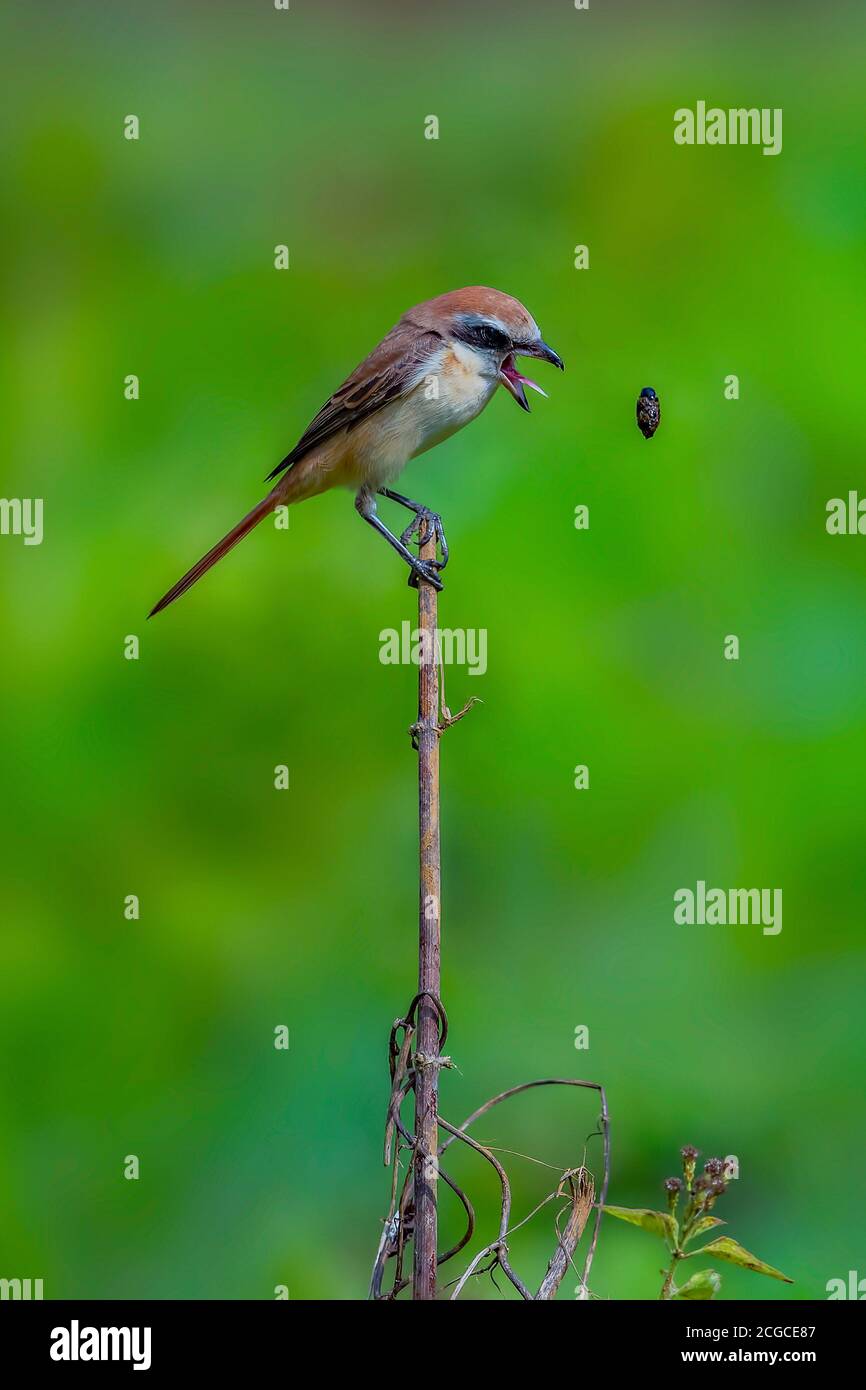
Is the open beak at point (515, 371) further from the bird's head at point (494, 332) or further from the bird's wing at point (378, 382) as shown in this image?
the bird's wing at point (378, 382)

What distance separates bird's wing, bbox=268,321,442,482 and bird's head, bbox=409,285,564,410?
0.06 meters

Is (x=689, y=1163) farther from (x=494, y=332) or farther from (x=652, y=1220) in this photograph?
(x=494, y=332)

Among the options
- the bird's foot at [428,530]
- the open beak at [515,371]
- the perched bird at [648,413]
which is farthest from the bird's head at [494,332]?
the perched bird at [648,413]

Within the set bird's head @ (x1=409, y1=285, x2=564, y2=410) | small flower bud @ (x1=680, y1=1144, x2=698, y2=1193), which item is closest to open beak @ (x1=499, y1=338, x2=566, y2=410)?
bird's head @ (x1=409, y1=285, x2=564, y2=410)

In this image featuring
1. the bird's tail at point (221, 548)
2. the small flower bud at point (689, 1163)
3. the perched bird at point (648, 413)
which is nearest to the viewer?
Answer: the small flower bud at point (689, 1163)

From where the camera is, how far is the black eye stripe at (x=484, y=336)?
374 cm

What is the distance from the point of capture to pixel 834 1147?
5.32 metres

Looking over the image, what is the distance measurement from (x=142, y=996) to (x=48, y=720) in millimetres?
1196

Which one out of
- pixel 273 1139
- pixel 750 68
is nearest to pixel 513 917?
pixel 273 1139

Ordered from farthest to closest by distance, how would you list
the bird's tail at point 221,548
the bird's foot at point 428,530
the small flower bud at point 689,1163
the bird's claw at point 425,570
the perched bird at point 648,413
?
the perched bird at point 648,413 → the bird's tail at point 221,548 → the bird's foot at point 428,530 → the bird's claw at point 425,570 → the small flower bud at point 689,1163

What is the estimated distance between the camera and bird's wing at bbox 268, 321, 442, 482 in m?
3.81

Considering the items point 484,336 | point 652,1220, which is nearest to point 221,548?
point 484,336

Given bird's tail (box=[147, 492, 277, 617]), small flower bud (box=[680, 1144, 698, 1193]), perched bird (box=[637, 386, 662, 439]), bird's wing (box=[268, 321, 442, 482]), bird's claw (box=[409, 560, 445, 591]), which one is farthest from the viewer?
perched bird (box=[637, 386, 662, 439])

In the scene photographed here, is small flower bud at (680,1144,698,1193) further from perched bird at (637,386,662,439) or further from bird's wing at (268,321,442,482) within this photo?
perched bird at (637,386,662,439)
